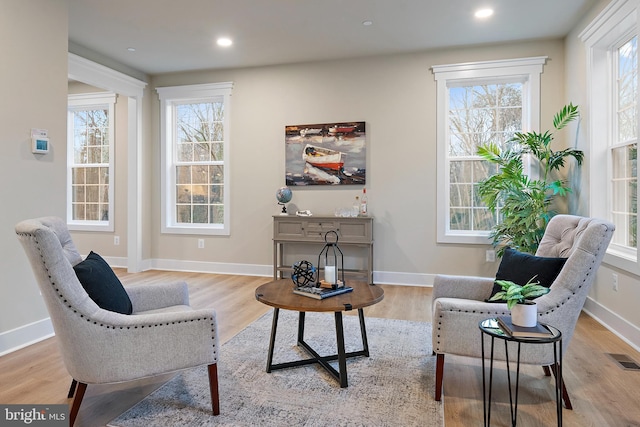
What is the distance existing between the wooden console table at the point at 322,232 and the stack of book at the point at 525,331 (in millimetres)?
2903

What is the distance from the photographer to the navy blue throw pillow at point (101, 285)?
1.81m

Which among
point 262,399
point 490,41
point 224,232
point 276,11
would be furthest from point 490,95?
point 262,399

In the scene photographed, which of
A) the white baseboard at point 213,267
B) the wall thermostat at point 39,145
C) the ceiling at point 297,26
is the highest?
the ceiling at point 297,26

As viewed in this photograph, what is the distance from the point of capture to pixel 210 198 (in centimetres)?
556

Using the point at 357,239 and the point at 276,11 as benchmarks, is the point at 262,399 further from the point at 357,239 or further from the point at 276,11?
the point at 276,11

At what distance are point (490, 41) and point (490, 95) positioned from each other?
599 mm

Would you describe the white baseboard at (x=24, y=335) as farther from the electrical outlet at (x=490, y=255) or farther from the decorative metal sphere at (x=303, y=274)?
the electrical outlet at (x=490, y=255)

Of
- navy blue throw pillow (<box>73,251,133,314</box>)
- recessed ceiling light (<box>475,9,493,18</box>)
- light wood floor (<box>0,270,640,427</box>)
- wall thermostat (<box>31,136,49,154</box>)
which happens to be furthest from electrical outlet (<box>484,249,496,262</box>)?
wall thermostat (<box>31,136,49,154</box>)

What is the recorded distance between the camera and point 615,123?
11.4 ft

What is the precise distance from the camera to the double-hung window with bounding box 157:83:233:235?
5.47m

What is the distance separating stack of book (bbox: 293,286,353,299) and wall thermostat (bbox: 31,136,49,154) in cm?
224

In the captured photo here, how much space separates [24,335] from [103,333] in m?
1.69

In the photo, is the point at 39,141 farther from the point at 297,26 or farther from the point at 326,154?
the point at 326,154

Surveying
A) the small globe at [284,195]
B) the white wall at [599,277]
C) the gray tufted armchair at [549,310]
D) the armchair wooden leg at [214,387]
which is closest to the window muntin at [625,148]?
the white wall at [599,277]
